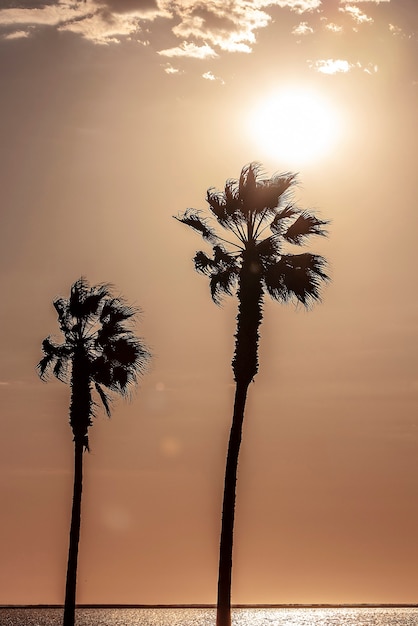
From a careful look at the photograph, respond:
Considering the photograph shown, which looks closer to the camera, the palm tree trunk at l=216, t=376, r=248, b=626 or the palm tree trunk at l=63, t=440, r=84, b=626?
the palm tree trunk at l=216, t=376, r=248, b=626

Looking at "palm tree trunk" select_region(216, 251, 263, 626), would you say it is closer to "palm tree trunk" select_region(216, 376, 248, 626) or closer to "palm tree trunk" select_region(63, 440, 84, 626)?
"palm tree trunk" select_region(216, 376, 248, 626)

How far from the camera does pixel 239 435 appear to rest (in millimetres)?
46500

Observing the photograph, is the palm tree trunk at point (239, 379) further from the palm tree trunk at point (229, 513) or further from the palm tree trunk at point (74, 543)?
the palm tree trunk at point (74, 543)

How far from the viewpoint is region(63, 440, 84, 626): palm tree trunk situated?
5241 centimetres

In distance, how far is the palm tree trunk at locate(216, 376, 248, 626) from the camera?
145ft

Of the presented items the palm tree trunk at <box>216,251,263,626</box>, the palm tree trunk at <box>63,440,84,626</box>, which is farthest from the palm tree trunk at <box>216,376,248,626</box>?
the palm tree trunk at <box>63,440,84,626</box>

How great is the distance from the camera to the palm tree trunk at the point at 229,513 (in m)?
44.3

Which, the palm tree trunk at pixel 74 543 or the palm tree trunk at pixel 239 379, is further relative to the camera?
the palm tree trunk at pixel 74 543

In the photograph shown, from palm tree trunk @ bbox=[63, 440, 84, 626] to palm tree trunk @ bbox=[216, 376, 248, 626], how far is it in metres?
10.2

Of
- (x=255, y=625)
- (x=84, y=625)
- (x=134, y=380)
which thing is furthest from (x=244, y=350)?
(x=255, y=625)

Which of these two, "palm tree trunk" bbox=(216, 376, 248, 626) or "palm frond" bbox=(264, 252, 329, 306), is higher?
"palm frond" bbox=(264, 252, 329, 306)

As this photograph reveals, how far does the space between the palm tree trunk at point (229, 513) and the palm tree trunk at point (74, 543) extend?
10.2 metres

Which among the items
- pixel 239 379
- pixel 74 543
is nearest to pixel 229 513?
pixel 239 379

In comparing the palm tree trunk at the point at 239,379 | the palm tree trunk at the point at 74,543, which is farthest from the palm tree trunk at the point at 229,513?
the palm tree trunk at the point at 74,543
